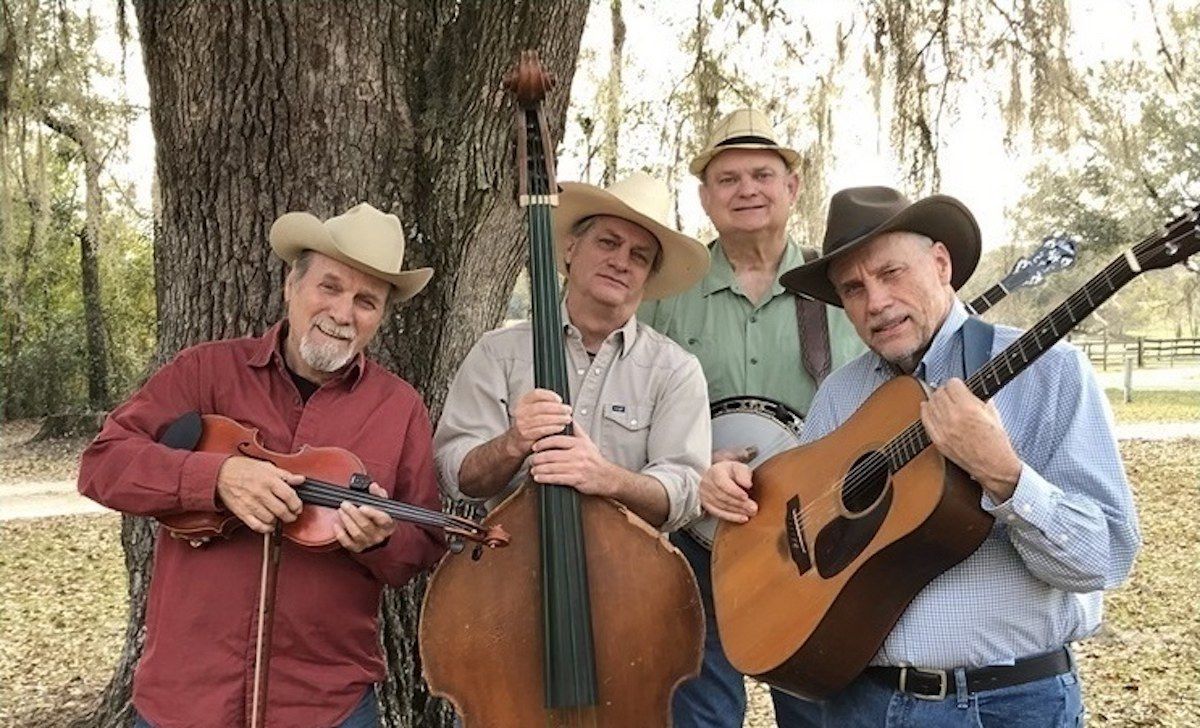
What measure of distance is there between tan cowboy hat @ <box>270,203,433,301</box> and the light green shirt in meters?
0.95

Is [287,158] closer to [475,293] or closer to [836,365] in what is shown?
[475,293]

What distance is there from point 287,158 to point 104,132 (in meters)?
5.57

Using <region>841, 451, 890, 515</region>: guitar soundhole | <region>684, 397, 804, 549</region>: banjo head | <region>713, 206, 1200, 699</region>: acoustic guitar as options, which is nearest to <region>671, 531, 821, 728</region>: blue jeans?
<region>684, 397, 804, 549</region>: banjo head

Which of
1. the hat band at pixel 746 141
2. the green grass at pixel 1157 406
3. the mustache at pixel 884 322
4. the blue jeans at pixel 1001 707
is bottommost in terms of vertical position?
the green grass at pixel 1157 406

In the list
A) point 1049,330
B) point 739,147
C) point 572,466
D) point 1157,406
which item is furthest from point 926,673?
point 1157,406

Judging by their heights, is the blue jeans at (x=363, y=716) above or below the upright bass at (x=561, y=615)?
below

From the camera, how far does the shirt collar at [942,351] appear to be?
222 cm

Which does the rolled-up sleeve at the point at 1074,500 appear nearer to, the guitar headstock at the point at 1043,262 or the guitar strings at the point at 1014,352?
the guitar strings at the point at 1014,352

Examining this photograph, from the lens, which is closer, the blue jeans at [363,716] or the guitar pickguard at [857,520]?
the guitar pickguard at [857,520]

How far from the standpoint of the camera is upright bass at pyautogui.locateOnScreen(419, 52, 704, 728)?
229cm

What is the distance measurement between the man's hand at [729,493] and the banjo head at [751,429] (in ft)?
1.02

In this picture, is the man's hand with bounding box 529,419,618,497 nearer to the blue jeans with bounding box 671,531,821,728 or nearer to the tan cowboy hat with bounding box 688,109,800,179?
the blue jeans with bounding box 671,531,821,728

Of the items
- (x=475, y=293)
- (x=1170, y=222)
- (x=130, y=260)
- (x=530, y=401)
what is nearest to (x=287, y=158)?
(x=475, y=293)

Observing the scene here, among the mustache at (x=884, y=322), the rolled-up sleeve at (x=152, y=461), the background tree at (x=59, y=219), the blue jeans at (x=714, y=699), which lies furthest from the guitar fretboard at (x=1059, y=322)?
the background tree at (x=59, y=219)
